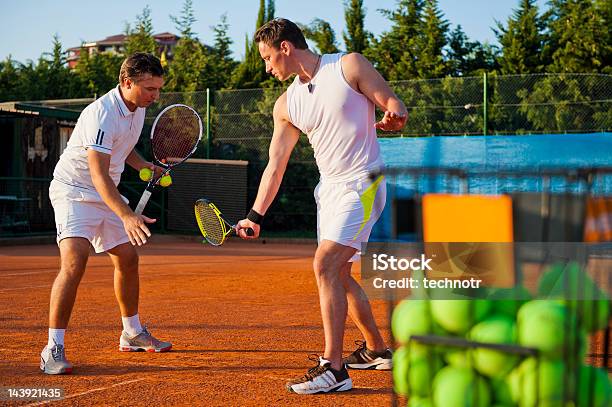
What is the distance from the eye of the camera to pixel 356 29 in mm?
24094

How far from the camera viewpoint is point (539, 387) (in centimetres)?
242

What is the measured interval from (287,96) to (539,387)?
8.36ft

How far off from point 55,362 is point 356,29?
2040 centimetres

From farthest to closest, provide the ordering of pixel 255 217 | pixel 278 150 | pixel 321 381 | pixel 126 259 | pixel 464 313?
pixel 126 259 → pixel 278 150 → pixel 255 217 → pixel 321 381 → pixel 464 313

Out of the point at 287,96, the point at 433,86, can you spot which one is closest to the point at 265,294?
the point at 287,96

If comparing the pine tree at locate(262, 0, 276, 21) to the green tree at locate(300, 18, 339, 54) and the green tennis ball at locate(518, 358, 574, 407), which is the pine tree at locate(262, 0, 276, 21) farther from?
the green tennis ball at locate(518, 358, 574, 407)

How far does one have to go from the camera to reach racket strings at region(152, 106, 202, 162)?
6.01 m

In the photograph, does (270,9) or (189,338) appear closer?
(189,338)

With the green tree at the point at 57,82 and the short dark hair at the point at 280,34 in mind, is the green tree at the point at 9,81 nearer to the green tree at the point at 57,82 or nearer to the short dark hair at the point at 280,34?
the green tree at the point at 57,82

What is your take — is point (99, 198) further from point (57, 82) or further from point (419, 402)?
point (57, 82)

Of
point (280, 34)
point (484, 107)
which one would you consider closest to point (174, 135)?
point (280, 34)

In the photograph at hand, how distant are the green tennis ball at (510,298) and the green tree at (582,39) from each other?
18069 mm

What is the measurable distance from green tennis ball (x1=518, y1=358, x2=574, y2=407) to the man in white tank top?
1698 mm

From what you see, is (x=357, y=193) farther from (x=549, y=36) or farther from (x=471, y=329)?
(x=549, y=36)
